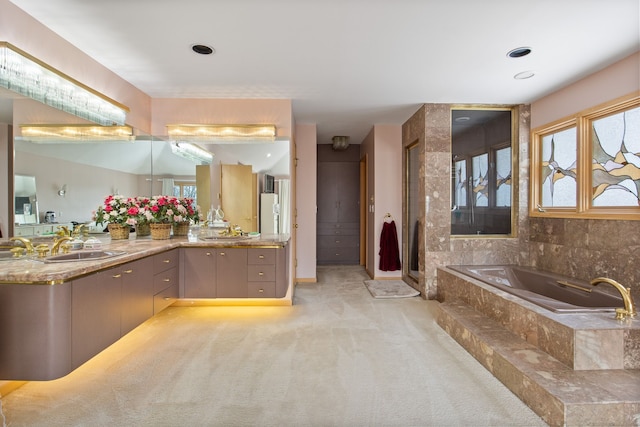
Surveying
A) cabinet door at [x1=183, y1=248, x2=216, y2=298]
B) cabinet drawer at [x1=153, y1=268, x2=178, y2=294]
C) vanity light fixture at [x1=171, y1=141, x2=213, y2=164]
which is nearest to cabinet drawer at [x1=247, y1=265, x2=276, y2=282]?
cabinet door at [x1=183, y1=248, x2=216, y2=298]

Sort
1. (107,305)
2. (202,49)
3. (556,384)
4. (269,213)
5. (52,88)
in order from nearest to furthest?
(556,384), (107,305), (52,88), (202,49), (269,213)

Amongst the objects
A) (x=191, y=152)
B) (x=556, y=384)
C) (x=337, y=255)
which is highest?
(x=191, y=152)

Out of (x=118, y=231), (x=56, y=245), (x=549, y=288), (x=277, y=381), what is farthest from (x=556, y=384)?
(x=118, y=231)

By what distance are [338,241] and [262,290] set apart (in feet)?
10.6

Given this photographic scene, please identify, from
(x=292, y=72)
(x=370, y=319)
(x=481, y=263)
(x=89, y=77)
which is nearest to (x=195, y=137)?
(x=89, y=77)

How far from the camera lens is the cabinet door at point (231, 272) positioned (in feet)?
10.3

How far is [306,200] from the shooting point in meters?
4.79

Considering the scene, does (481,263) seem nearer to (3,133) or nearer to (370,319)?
(370,319)

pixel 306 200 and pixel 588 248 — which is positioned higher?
pixel 306 200

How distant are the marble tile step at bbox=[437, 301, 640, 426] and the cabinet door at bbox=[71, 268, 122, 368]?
2.52m

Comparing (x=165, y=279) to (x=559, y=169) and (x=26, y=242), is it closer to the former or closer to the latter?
(x=26, y=242)

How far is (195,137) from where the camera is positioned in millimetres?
3680

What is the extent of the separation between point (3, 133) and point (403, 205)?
4325 millimetres

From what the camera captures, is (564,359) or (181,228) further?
(181,228)
